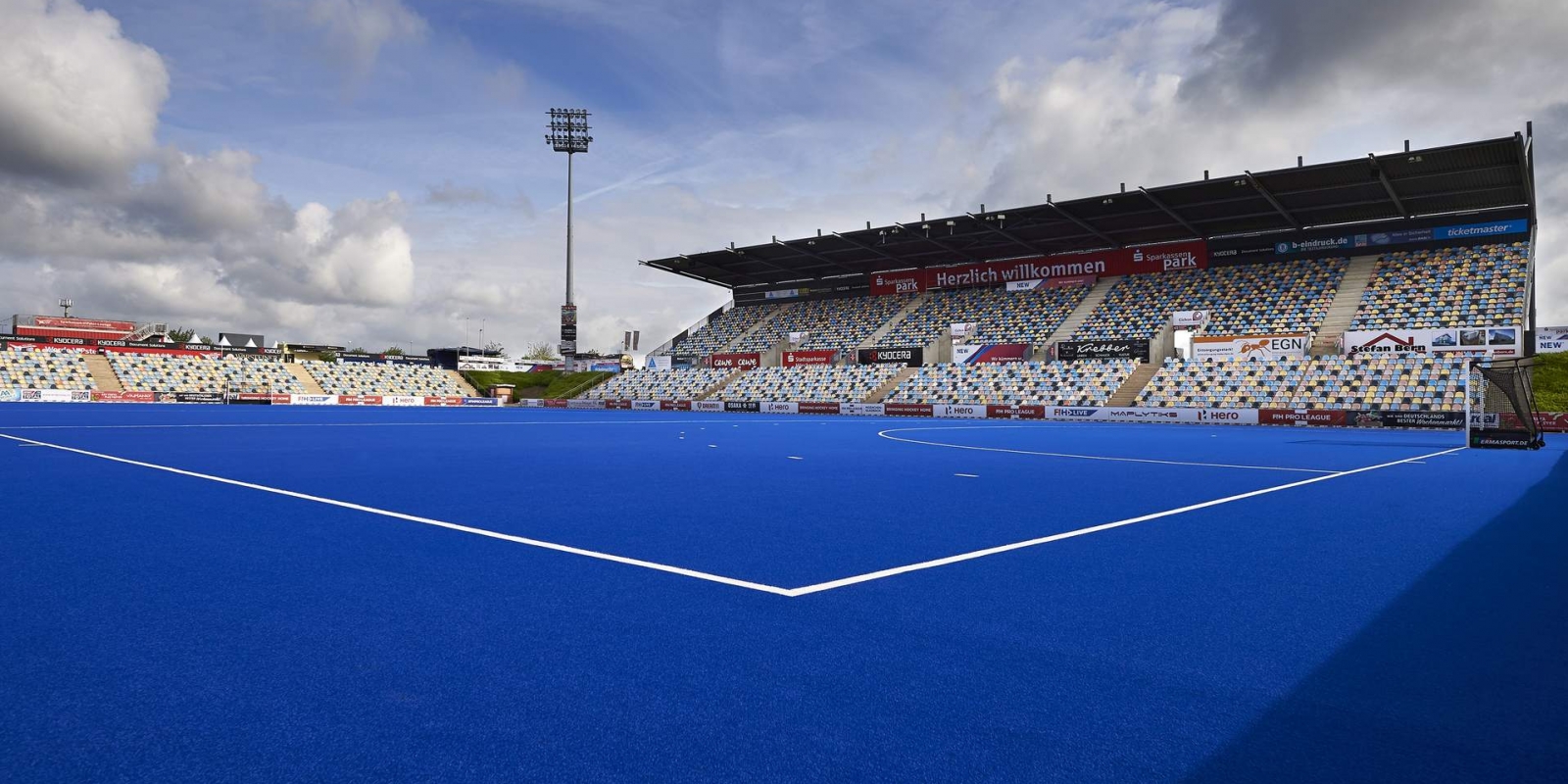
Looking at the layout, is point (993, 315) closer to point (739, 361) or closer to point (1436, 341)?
point (739, 361)

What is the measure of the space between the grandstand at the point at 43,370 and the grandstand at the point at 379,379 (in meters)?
13.9

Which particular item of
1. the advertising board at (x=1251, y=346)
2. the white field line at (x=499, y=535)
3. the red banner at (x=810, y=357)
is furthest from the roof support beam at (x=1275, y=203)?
the white field line at (x=499, y=535)

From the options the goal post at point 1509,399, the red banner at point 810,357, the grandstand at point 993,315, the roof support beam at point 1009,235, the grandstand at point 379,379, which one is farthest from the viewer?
the grandstand at point 379,379

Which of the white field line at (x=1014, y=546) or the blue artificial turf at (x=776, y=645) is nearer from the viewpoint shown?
the blue artificial turf at (x=776, y=645)

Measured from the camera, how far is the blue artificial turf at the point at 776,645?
2879 millimetres

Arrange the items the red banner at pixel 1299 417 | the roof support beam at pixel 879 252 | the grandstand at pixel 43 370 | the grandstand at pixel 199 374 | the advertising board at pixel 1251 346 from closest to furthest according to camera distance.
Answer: the red banner at pixel 1299 417 < the advertising board at pixel 1251 346 < the grandstand at pixel 43 370 < the roof support beam at pixel 879 252 < the grandstand at pixel 199 374

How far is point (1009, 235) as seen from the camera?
51031 mm

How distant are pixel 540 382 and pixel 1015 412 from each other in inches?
2025

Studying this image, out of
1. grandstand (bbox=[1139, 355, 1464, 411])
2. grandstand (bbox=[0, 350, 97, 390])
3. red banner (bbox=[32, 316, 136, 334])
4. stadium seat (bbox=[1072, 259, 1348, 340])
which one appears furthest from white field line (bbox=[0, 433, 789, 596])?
red banner (bbox=[32, 316, 136, 334])

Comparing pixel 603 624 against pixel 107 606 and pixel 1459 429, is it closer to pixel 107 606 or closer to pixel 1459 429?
pixel 107 606

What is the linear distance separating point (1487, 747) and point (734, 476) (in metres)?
10.1

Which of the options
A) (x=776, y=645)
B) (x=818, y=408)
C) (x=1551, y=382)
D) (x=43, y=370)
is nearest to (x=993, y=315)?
(x=818, y=408)

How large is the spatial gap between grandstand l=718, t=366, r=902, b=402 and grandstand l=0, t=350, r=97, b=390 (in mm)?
43808

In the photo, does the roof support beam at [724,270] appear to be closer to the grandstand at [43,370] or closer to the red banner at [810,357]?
the red banner at [810,357]
